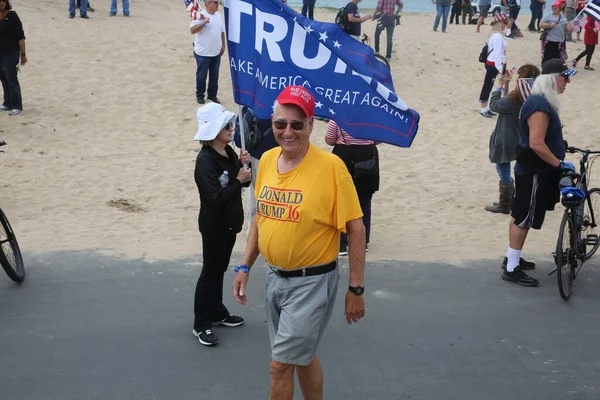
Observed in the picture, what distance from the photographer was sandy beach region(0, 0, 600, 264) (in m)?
7.67

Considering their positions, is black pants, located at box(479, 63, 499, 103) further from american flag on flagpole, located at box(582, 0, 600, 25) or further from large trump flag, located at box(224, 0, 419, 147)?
large trump flag, located at box(224, 0, 419, 147)

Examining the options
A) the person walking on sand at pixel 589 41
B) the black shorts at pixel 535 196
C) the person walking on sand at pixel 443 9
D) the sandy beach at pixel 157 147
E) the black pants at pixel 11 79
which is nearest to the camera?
the black shorts at pixel 535 196

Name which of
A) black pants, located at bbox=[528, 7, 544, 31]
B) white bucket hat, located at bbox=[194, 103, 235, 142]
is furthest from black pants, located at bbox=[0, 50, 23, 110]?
black pants, located at bbox=[528, 7, 544, 31]

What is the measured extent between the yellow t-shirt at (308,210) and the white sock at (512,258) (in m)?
2.96

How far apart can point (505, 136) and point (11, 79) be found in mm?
7410

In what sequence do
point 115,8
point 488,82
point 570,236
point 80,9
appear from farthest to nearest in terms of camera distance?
point 115,8, point 80,9, point 488,82, point 570,236

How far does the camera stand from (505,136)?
8195 millimetres

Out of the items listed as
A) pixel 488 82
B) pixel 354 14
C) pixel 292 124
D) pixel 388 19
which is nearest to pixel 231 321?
pixel 292 124

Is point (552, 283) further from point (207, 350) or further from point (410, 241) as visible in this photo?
point (207, 350)

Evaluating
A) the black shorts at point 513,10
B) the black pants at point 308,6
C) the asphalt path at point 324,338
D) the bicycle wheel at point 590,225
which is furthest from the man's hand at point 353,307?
the black shorts at point 513,10

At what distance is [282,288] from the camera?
13.3 feet

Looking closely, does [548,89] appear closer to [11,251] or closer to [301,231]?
[301,231]

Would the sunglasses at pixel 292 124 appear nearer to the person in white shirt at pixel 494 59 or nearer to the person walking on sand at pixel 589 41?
the person in white shirt at pixel 494 59

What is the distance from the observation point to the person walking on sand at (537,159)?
6.12 m
